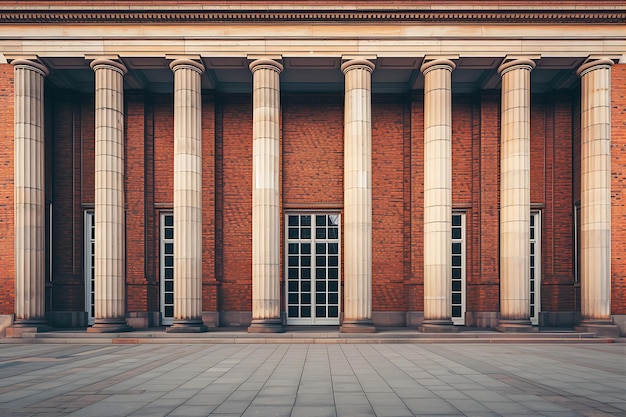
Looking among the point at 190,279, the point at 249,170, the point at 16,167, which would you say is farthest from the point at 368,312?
the point at 16,167

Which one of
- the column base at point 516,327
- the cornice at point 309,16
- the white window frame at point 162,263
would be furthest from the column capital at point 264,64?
the column base at point 516,327

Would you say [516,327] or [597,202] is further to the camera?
[597,202]

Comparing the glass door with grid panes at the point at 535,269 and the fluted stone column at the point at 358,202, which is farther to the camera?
the glass door with grid panes at the point at 535,269

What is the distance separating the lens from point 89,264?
897 inches

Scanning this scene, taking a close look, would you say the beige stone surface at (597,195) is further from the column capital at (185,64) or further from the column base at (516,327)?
the column capital at (185,64)

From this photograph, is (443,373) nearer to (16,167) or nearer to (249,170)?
(249,170)

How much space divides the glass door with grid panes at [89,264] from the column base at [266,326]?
860 cm

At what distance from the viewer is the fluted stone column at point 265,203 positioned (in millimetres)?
19203

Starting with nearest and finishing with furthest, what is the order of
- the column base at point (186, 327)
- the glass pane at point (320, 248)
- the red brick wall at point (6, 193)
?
the column base at point (186, 327), the red brick wall at point (6, 193), the glass pane at point (320, 248)

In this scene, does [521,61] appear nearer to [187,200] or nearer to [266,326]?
[187,200]

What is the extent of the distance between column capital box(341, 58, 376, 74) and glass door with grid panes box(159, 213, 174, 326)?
1080cm

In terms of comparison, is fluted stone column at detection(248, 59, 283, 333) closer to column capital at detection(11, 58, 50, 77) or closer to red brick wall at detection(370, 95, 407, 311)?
red brick wall at detection(370, 95, 407, 311)

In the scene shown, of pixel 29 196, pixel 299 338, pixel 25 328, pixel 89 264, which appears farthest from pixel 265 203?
pixel 25 328

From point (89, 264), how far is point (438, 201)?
16.2 meters
